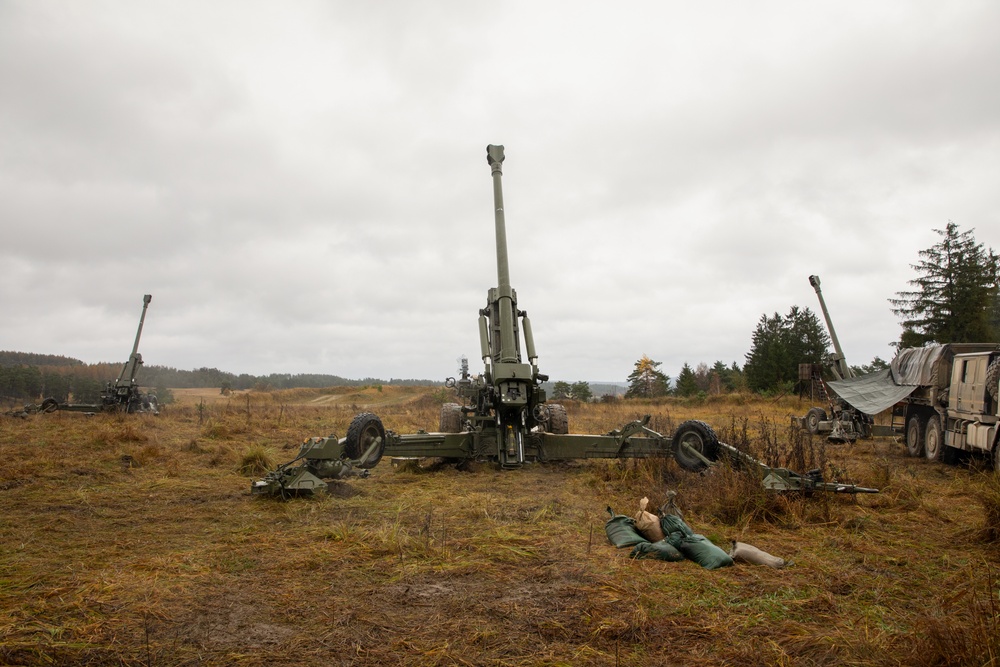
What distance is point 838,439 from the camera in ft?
44.6

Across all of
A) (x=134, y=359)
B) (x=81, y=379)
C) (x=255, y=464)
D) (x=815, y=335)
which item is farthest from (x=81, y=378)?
(x=815, y=335)

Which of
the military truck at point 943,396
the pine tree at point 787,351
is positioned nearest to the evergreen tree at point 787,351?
the pine tree at point 787,351

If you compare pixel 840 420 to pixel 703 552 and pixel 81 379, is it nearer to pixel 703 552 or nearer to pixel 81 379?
pixel 703 552

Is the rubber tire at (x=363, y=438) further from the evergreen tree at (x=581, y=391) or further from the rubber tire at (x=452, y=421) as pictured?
the evergreen tree at (x=581, y=391)

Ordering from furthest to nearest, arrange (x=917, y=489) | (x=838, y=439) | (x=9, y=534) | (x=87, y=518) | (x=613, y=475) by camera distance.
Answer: (x=838, y=439) → (x=613, y=475) → (x=917, y=489) → (x=87, y=518) → (x=9, y=534)

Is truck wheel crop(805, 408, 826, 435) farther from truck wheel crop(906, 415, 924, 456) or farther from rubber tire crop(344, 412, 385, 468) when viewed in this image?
rubber tire crop(344, 412, 385, 468)

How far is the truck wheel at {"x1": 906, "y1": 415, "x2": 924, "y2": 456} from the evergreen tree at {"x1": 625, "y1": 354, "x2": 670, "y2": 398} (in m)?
30.6

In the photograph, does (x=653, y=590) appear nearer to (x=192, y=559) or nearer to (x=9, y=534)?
(x=192, y=559)

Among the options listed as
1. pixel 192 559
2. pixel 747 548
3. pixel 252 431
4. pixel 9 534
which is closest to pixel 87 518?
pixel 9 534

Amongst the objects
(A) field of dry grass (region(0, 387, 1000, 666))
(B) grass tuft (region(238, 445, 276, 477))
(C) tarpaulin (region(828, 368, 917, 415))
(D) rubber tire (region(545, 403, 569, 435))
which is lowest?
(A) field of dry grass (region(0, 387, 1000, 666))

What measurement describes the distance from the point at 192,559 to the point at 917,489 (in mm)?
7718

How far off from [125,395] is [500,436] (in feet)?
53.4

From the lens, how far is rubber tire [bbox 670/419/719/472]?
7648 mm

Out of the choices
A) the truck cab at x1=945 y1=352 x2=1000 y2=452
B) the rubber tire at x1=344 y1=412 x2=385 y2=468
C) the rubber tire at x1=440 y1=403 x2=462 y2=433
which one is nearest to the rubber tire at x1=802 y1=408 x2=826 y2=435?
the truck cab at x1=945 y1=352 x2=1000 y2=452
